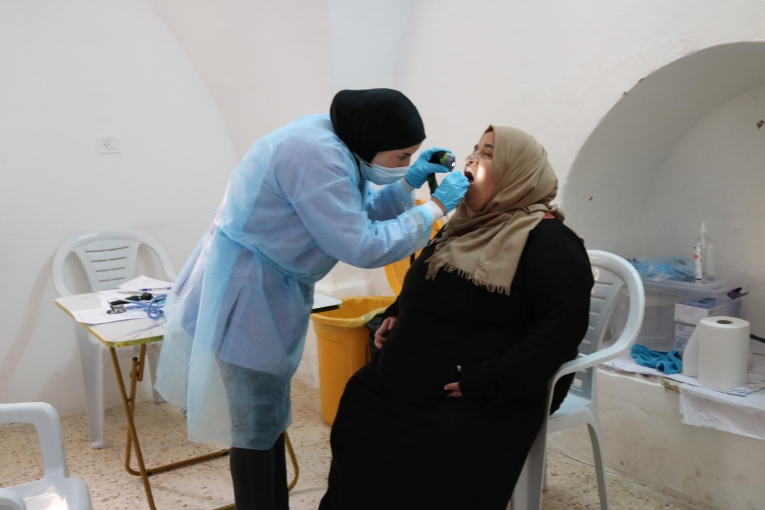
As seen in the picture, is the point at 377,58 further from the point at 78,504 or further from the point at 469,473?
the point at 78,504

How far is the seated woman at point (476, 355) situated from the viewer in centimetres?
157

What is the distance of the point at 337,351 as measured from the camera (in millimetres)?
2680

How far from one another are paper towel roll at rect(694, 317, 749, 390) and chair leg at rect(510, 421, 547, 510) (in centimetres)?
74

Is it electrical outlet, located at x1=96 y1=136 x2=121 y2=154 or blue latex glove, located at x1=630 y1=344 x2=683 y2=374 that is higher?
electrical outlet, located at x1=96 y1=136 x2=121 y2=154

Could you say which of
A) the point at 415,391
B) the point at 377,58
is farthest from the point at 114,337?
the point at 377,58

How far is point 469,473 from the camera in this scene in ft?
5.06

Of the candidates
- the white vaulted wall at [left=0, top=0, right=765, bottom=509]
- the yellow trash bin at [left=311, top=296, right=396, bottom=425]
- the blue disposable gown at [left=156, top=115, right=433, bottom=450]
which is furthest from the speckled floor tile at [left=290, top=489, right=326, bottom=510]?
the white vaulted wall at [left=0, top=0, right=765, bottom=509]

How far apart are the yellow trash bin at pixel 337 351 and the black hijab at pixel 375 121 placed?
1.10 meters

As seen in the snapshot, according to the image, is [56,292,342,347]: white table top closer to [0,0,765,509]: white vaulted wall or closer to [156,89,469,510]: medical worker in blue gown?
[156,89,469,510]: medical worker in blue gown

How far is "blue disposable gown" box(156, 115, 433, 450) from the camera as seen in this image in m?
1.52

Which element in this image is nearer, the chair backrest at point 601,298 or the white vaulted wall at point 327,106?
the chair backrest at point 601,298

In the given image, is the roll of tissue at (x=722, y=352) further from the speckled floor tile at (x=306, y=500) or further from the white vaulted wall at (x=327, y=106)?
the speckled floor tile at (x=306, y=500)

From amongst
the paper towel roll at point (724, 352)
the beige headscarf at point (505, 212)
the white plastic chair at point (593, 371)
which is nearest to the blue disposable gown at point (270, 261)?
the beige headscarf at point (505, 212)

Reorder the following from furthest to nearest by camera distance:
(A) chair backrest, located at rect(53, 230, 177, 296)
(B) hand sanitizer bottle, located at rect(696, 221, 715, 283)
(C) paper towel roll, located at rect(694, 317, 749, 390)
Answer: (A) chair backrest, located at rect(53, 230, 177, 296) → (B) hand sanitizer bottle, located at rect(696, 221, 715, 283) → (C) paper towel roll, located at rect(694, 317, 749, 390)
